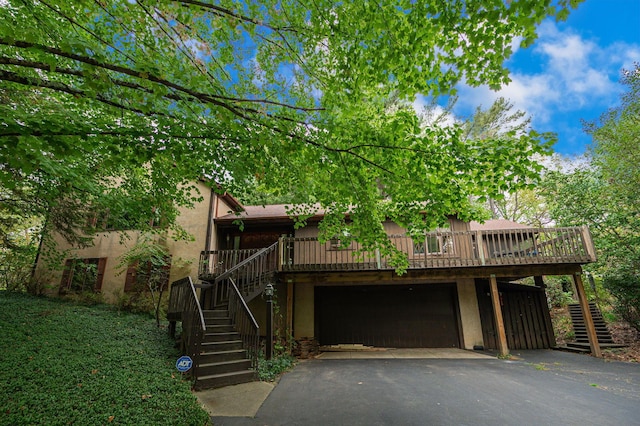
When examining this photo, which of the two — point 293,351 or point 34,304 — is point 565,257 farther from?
point 34,304

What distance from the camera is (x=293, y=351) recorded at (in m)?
9.64

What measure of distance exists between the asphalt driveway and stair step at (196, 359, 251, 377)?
2.96ft

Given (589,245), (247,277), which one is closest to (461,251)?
(589,245)

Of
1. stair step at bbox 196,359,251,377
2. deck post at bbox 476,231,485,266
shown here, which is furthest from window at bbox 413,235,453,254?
stair step at bbox 196,359,251,377

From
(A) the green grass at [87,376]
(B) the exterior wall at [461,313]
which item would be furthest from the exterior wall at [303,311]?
(A) the green grass at [87,376]

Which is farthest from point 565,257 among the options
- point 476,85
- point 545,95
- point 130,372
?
point 545,95

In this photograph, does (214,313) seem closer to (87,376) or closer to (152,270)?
(87,376)

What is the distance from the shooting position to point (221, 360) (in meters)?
6.20

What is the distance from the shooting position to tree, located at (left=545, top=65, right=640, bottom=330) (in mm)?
10008

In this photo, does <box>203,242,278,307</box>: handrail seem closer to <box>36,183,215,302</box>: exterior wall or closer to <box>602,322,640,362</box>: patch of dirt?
<box>36,183,215,302</box>: exterior wall

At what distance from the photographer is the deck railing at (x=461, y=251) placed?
9.27 metres

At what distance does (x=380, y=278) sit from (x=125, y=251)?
10025mm

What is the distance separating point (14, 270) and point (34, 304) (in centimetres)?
375

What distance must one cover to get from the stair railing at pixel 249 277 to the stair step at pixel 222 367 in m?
2.68
